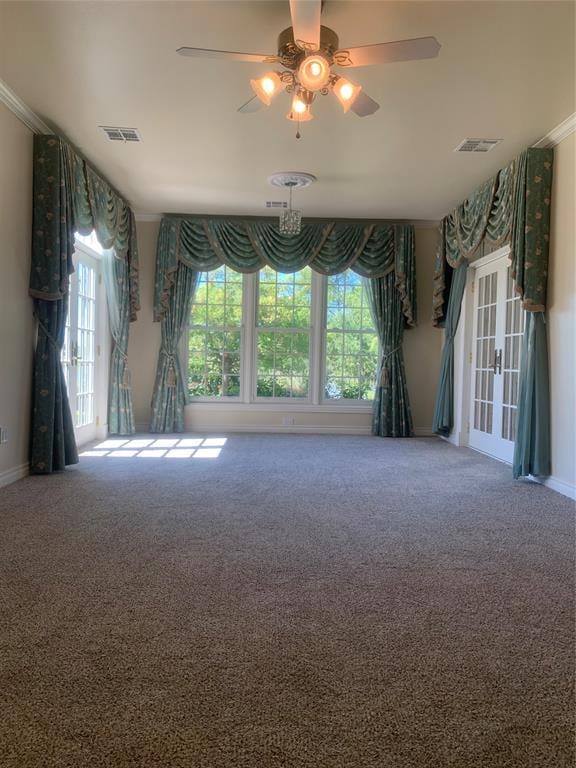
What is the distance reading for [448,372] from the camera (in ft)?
20.9

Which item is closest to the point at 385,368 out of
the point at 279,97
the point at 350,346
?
the point at 350,346

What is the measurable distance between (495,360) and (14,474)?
4378mm

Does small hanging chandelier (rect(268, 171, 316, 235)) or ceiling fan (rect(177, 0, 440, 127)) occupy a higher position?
small hanging chandelier (rect(268, 171, 316, 235))

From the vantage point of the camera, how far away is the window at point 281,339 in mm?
6984

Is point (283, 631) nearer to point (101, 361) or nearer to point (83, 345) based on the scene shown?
point (83, 345)

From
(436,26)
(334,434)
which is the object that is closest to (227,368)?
(334,434)

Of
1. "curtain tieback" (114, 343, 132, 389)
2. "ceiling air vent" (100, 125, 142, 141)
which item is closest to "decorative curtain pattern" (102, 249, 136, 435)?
"curtain tieback" (114, 343, 132, 389)

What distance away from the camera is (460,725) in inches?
54.4

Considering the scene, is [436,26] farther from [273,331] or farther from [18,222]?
[273,331]

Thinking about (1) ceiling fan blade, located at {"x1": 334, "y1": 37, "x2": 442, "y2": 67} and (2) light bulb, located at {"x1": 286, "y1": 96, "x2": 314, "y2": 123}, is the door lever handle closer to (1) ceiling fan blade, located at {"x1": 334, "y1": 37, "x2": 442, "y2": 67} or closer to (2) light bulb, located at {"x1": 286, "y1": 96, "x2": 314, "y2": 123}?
(2) light bulb, located at {"x1": 286, "y1": 96, "x2": 314, "y2": 123}

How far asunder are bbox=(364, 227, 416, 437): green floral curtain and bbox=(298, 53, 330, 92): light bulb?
4145 mm

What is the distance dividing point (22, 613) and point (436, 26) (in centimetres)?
332

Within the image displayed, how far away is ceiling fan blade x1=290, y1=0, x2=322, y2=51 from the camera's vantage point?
2.24 meters

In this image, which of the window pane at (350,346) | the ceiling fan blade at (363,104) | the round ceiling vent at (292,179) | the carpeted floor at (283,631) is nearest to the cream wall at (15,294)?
the carpeted floor at (283,631)
